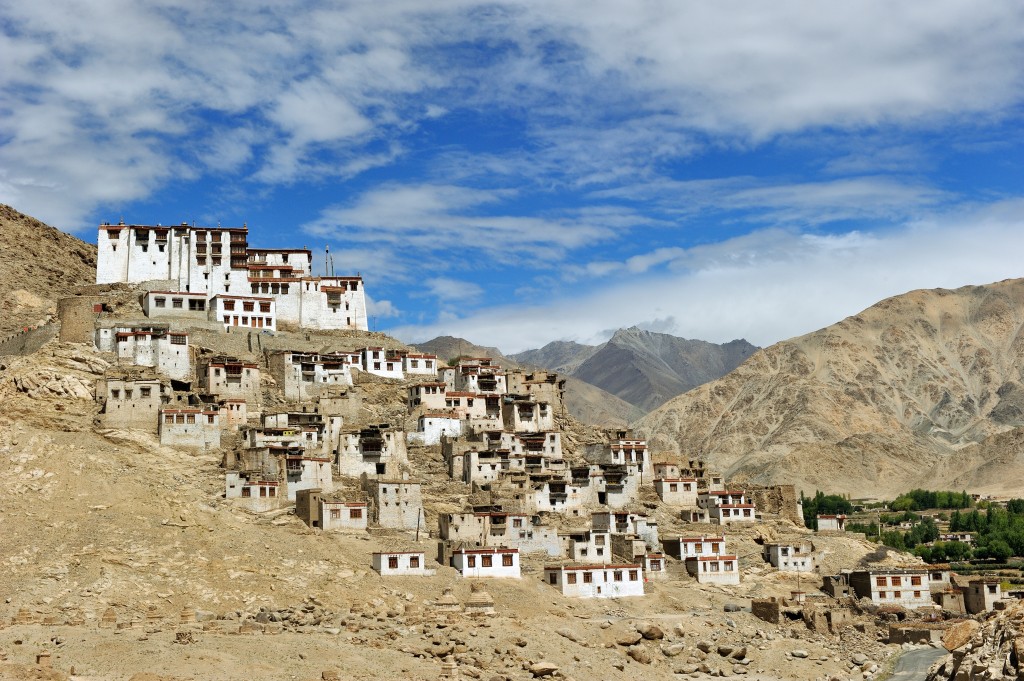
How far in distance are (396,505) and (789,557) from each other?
79.4ft

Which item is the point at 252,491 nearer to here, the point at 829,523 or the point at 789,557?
the point at 789,557

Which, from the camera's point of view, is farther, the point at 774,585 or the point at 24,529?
the point at 774,585

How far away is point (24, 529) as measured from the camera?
56.8 m

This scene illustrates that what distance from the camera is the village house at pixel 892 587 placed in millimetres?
72875

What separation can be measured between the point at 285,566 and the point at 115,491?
31.1 ft

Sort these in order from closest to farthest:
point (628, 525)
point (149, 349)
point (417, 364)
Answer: point (628, 525), point (149, 349), point (417, 364)

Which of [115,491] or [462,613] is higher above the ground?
[115,491]

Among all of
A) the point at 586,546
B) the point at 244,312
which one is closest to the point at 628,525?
the point at 586,546

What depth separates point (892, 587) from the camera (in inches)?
2879

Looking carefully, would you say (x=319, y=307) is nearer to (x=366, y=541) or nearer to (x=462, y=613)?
(x=366, y=541)

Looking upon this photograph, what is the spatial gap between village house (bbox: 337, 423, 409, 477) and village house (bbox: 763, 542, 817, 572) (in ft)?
72.3

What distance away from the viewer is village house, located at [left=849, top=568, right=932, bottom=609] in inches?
2869

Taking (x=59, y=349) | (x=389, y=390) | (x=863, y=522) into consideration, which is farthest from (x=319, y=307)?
(x=863, y=522)

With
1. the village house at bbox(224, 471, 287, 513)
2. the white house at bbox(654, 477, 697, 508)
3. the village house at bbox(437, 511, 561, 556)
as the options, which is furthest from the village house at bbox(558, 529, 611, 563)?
the village house at bbox(224, 471, 287, 513)
